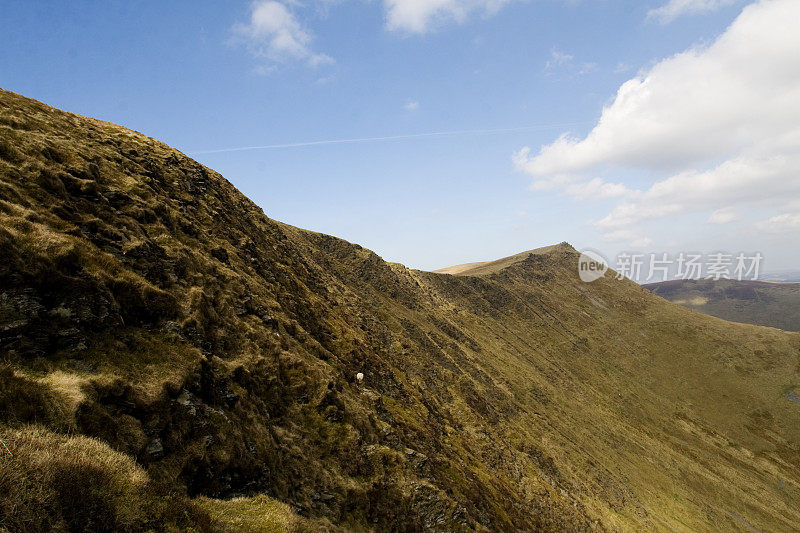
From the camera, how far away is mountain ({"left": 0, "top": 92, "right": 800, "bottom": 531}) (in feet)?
36.4

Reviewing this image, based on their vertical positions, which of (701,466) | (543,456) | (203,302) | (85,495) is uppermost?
(203,302)

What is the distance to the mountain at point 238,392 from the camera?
36.4ft

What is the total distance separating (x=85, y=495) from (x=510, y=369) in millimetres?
73263

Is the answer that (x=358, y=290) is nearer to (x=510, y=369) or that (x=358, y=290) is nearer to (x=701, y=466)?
(x=510, y=369)

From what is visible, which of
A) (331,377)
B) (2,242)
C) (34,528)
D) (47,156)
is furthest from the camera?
(331,377)

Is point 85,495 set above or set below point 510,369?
above

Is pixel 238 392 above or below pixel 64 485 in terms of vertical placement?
below

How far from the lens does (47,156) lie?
21.3m

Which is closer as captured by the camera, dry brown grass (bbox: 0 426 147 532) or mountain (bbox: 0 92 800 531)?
dry brown grass (bbox: 0 426 147 532)

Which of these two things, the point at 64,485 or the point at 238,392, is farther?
the point at 238,392

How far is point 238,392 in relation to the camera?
1955cm

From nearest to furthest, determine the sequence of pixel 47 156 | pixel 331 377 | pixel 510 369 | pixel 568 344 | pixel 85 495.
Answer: pixel 85 495, pixel 47 156, pixel 331 377, pixel 510 369, pixel 568 344

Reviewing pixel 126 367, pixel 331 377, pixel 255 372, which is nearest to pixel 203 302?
pixel 255 372

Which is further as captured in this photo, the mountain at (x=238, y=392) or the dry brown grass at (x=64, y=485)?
the mountain at (x=238, y=392)
